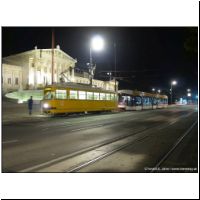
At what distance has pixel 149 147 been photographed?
11234 mm

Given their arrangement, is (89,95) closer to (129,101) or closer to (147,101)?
(129,101)

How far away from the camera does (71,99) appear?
30.3m

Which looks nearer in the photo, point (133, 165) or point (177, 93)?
point (133, 165)

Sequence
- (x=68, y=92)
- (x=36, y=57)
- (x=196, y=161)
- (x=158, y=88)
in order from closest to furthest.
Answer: (x=196, y=161) → (x=68, y=92) → (x=36, y=57) → (x=158, y=88)

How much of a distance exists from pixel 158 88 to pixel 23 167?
370 ft

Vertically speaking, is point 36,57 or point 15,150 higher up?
point 36,57

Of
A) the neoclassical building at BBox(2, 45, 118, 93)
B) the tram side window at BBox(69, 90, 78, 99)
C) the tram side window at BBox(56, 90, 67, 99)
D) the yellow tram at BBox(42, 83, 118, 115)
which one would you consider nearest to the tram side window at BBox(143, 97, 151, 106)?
the yellow tram at BBox(42, 83, 118, 115)

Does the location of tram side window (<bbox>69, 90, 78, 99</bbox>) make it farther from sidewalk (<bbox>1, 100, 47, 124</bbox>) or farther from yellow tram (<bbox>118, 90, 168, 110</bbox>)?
yellow tram (<bbox>118, 90, 168, 110</bbox>)

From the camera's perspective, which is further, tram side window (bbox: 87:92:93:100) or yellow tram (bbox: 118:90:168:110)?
yellow tram (bbox: 118:90:168:110)

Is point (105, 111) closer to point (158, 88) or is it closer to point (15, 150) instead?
point (15, 150)

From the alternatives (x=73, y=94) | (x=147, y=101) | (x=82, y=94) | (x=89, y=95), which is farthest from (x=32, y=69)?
(x=73, y=94)

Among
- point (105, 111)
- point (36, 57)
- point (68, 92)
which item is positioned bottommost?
point (105, 111)

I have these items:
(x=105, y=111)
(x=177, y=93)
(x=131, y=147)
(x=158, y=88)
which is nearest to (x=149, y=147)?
(x=131, y=147)

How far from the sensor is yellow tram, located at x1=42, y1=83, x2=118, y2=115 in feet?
93.6
